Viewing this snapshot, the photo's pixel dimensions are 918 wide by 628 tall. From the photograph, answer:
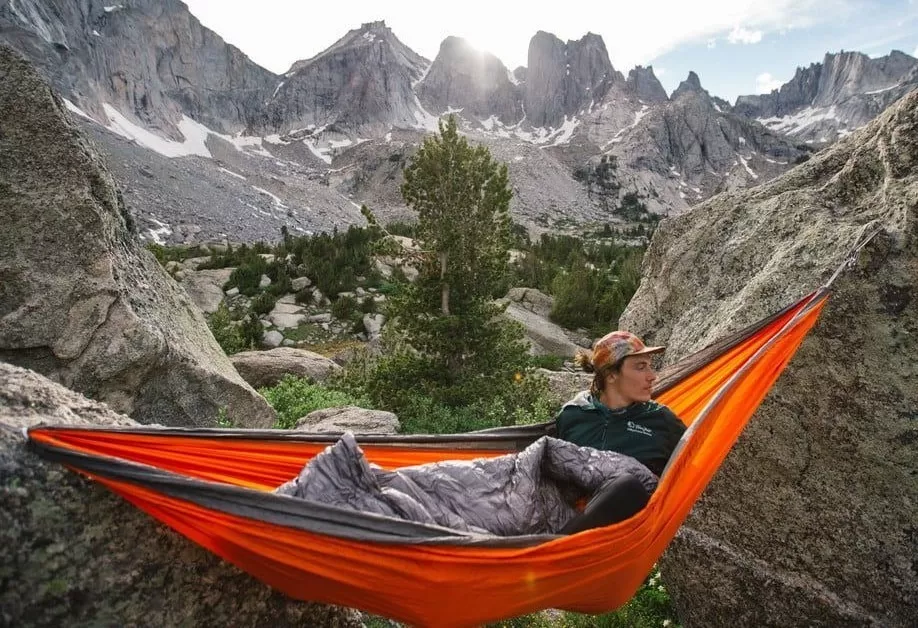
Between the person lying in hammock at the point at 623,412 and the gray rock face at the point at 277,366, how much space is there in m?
8.53

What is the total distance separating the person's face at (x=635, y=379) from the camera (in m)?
3.09

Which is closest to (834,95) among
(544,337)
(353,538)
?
(544,337)

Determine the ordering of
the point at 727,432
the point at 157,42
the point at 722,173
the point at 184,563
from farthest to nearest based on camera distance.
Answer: the point at 722,173, the point at 157,42, the point at 727,432, the point at 184,563

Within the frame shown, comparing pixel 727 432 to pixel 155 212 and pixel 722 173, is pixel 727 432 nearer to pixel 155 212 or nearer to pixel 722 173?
pixel 155 212

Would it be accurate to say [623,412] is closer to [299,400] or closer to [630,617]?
[630,617]

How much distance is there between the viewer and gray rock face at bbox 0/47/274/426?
427 cm

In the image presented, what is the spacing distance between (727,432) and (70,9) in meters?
95.1

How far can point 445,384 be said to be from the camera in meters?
9.28

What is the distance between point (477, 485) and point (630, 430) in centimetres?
100

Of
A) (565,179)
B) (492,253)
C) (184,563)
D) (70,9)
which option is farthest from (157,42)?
(184,563)

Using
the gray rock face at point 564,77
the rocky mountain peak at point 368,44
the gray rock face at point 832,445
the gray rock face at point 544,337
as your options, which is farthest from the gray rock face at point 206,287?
the gray rock face at point 564,77

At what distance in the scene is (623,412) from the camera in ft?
10.1

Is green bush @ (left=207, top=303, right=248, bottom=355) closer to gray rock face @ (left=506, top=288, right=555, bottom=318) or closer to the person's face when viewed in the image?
gray rock face @ (left=506, top=288, right=555, bottom=318)

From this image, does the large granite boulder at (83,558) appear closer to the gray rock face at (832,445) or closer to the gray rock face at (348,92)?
the gray rock face at (832,445)
